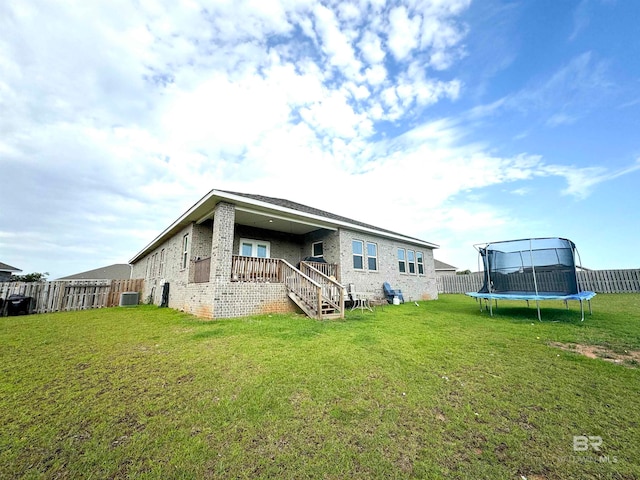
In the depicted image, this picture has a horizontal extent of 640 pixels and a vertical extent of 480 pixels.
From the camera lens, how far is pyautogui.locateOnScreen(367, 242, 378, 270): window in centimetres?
1367

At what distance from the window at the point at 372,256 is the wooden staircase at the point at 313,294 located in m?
3.95

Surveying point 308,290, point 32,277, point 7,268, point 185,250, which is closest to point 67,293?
point 185,250

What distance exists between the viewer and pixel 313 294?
8812mm

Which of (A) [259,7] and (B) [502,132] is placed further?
(B) [502,132]

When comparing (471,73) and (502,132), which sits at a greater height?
(471,73)

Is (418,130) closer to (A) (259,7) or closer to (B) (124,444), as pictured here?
(A) (259,7)

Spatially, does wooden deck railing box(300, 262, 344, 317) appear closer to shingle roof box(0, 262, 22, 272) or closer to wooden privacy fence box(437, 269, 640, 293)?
wooden privacy fence box(437, 269, 640, 293)

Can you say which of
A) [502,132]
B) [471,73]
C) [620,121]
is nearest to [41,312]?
[471,73]

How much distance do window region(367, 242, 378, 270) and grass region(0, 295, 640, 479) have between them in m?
8.38

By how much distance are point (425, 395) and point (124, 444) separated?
3077mm

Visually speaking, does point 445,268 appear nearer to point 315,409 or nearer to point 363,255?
point 363,255

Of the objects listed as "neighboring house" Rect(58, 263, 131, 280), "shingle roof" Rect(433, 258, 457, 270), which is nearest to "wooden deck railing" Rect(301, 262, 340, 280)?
"shingle roof" Rect(433, 258, 457, 270)

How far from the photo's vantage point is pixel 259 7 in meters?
7.79

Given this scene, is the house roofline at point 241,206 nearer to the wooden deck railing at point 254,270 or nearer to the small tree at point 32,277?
the wooden deck railing at point 254,270
